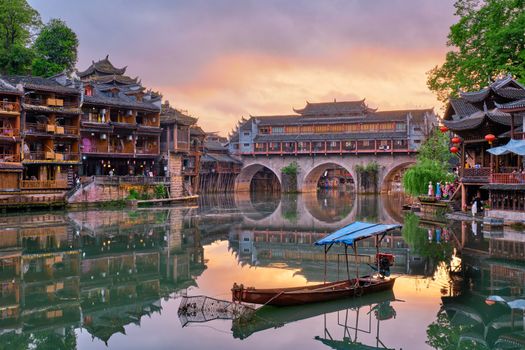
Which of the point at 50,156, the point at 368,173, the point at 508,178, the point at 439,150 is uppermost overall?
the point at 439,150

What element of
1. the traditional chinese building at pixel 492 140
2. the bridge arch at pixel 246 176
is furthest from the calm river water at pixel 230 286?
the bridge arch at pixel 246 176

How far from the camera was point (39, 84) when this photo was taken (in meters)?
46.8

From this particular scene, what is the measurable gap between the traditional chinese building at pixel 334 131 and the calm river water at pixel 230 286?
4212cm

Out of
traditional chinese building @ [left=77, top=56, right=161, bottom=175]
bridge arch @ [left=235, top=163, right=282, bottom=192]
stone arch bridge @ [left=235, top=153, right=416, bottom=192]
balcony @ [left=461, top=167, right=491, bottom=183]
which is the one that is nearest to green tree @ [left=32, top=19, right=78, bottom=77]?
traditional chinese building @ [left=77, top=56, right=161, bottom=175]

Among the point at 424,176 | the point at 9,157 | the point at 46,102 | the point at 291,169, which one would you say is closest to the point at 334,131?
the point at 291,169

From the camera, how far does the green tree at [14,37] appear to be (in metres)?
56.4

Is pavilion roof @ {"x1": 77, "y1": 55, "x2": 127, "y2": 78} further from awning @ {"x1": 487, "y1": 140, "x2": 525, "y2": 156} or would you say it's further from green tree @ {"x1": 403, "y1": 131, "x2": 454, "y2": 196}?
awning @ {"x1": 487, "y1": 140, "x2": 525, "y2": 156}

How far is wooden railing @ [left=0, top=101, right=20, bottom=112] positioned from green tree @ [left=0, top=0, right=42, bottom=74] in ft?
52.4

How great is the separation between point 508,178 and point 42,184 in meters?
34.5

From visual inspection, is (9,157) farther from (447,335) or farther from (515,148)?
(447,335)

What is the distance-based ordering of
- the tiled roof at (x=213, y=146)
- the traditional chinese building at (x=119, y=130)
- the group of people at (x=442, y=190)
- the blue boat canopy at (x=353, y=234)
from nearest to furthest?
the blue boat canopy at (x=353, y=234) < the group of people at (x=442, y=190) < the traditional chinese building at (x=119, y=130) < the tiled roof at (x=213, y=146)

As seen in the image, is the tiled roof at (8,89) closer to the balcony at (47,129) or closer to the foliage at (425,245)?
the balcony at (47,129)

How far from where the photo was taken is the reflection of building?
577 inches

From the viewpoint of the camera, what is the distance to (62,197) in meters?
45.1
